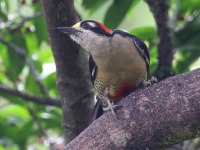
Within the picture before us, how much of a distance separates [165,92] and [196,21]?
1281mm

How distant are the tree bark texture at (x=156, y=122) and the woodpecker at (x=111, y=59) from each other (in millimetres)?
488

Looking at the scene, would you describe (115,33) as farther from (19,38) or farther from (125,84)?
(19,38)

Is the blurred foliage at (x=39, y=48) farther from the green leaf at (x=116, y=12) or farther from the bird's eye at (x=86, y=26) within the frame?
the bird's eye at (x=86, y=26)

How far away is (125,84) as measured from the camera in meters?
3.34

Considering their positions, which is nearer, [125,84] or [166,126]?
[166,126]

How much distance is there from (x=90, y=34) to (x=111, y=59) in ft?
0.80

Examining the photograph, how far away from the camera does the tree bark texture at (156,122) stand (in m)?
2.71

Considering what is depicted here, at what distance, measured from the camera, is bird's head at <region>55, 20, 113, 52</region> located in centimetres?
333

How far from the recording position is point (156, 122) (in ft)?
8.98

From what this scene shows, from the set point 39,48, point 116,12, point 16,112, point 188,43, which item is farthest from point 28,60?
point 188,43

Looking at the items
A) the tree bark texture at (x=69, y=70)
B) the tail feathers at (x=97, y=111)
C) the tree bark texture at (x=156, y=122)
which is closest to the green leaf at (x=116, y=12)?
the tree bark texture at (x=69, y=70)

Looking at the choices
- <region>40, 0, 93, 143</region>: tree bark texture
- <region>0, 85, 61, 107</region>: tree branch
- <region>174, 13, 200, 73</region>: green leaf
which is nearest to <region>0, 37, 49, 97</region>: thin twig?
<region>0, 85, 61, 107</region>: tree branch

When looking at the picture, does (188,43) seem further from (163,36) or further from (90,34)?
(90,34)

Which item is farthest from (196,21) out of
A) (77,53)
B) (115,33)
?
(77,53)
